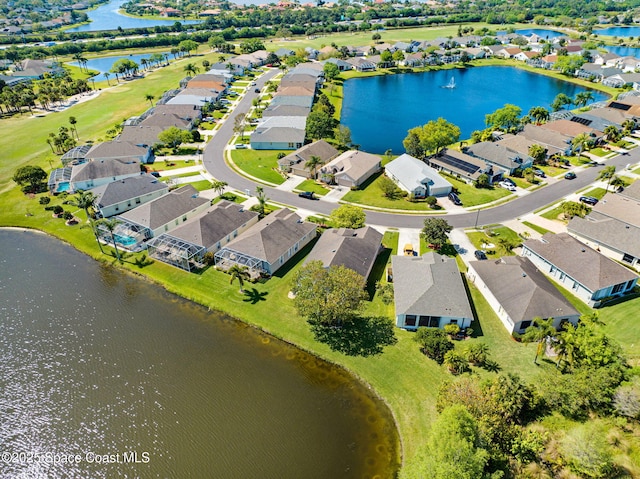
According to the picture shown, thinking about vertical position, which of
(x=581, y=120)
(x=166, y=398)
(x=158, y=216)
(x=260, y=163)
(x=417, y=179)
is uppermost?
(x=158, y=216)

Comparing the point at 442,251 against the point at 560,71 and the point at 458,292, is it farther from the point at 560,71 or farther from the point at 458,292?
the point at 560,71

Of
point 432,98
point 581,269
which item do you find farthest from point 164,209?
point 432,98

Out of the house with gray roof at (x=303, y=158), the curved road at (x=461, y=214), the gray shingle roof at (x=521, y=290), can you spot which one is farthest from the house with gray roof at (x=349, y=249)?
the house with gray roof at (x=303, y=158)

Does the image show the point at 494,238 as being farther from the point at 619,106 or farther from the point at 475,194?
the point at 619,106

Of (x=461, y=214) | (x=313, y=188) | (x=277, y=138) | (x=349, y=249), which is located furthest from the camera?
(x=277, y=138)

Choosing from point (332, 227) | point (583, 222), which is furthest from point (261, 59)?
point (583, 222)

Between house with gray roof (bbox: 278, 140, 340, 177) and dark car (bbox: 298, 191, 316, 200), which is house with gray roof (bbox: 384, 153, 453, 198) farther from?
A: dark car (bbox: 298, 191, 316, 200)
